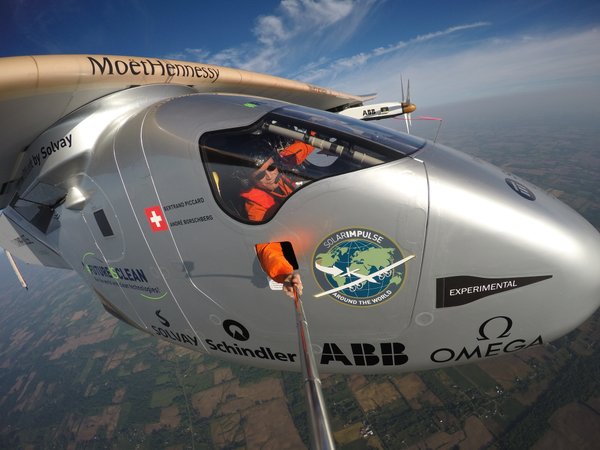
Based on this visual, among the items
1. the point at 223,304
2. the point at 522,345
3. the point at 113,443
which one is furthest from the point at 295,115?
the point at 113,443

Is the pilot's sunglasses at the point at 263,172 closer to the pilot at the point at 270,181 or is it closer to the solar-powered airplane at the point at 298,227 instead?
the pilot at the point at 270,181

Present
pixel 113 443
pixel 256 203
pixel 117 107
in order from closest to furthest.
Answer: pixel 256 203, pixel 117 107, pixel 113 443

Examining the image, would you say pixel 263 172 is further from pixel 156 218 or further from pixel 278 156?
pixel 156 218

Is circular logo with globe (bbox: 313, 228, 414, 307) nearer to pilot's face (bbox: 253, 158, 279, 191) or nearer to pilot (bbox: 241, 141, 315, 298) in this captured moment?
pilot (bbox: 241, 141, 315, 298)

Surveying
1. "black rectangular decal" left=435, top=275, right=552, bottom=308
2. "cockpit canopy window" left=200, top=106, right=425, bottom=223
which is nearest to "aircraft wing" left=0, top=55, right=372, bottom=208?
"cockpit canopy window" left=200, top=106, right=425, bottom=223

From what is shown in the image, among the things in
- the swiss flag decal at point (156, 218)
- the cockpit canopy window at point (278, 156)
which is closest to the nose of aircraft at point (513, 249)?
the cockpit canopy window at point (278, 156)

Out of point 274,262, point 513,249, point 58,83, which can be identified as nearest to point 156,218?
point 274,262

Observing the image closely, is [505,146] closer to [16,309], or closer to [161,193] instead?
[161,193]
